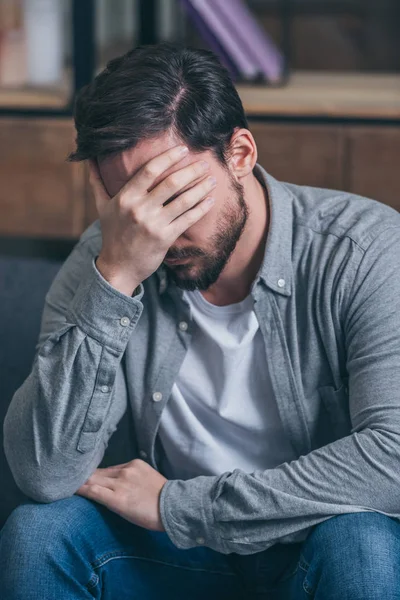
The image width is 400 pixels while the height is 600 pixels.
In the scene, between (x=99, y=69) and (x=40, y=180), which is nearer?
(x=40, y=180)

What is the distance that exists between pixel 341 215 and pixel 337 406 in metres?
0.30

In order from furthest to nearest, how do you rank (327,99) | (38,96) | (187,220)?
(38,96) → (327,99) → (187,220)

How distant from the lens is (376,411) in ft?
4.23

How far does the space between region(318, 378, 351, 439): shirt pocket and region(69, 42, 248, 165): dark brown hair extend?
397mm

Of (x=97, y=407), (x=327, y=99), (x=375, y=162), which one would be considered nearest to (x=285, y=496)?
(x=97, y=407)

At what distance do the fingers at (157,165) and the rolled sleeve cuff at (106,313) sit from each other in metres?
0.16

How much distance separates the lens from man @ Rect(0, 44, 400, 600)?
1296 millimetres

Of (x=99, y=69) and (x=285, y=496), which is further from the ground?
(x=99, y=69)

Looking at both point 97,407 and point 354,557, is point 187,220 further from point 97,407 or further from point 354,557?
point 354,557

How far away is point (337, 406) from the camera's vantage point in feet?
4.78

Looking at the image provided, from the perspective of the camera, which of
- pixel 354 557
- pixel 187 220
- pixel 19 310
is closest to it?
pixel 354 557

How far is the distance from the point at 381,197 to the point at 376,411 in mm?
812

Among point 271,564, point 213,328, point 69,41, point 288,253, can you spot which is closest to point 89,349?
point 213,328

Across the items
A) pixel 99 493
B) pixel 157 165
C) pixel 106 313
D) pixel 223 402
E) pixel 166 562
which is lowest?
pixel 166 562
